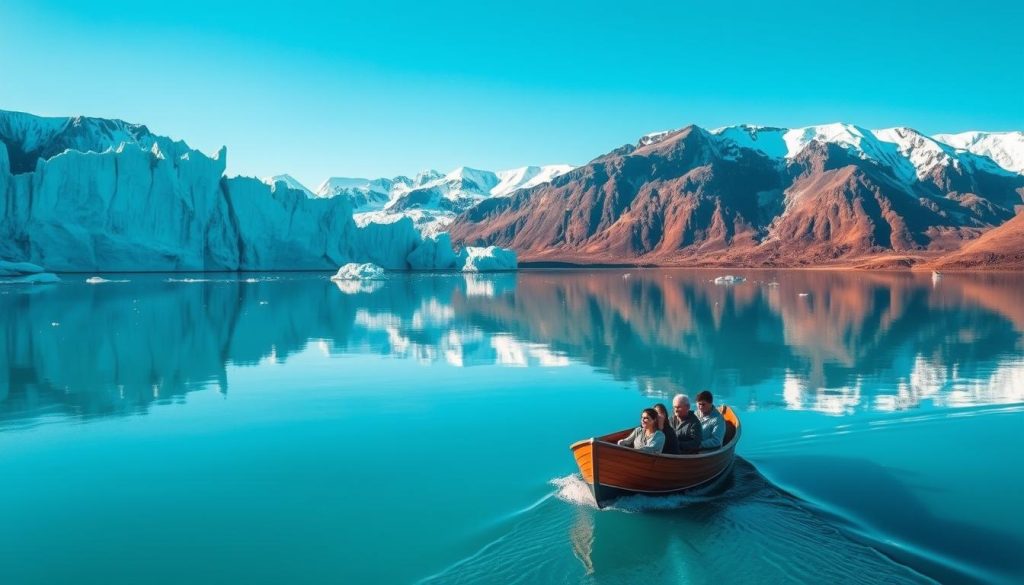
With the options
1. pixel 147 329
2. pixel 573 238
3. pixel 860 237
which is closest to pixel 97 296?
pixel 147 329

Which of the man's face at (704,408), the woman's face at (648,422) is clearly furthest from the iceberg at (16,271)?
the woman's face at (648,422)

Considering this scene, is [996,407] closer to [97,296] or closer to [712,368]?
[712,368]

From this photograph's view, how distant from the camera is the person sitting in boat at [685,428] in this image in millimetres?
8914

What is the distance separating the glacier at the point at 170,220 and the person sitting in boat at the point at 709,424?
7326 cm

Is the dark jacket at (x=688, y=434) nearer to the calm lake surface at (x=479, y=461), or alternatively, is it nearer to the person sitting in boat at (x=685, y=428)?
the person sitting in boat at (x=685, y=428)

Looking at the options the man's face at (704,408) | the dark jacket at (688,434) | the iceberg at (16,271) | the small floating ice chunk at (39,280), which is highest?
the iceberg at (16,271)

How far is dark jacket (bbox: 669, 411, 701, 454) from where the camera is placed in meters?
8.91

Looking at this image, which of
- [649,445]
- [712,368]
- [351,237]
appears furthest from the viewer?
[351,237]

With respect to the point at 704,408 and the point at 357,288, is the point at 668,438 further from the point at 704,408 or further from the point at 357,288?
the point at 357,288

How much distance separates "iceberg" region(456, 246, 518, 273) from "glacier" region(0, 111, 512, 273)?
18.9 ft

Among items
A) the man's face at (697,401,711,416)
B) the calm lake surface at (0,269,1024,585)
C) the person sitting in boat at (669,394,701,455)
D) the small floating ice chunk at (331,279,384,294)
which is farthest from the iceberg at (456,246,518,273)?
the person sitting in boat at (669,394,701,455)

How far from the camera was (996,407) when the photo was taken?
1388cm

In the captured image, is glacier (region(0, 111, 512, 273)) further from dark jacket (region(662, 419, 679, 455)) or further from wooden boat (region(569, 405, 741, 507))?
dark jacket (region(662, 419, 679, 455))

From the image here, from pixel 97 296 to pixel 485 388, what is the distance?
34.9 meters
